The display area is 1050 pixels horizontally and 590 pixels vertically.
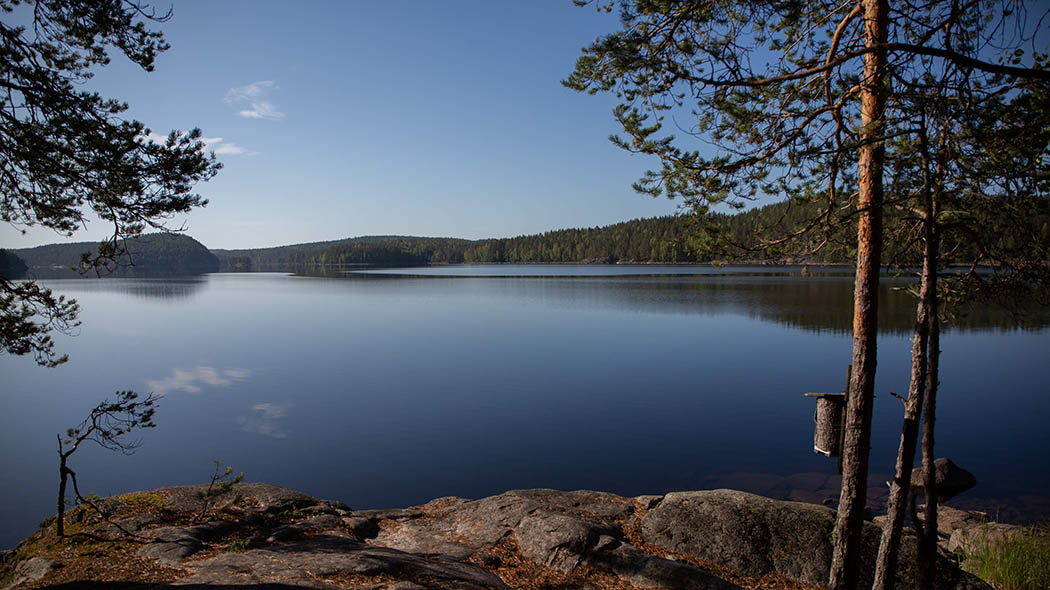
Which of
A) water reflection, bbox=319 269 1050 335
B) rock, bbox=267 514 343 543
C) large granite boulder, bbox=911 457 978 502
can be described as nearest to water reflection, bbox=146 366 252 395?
rock, bbox=267 514 343 543

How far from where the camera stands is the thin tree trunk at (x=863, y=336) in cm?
502

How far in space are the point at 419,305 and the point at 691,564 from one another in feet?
131

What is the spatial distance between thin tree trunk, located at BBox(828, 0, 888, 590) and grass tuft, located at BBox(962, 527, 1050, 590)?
126 inches

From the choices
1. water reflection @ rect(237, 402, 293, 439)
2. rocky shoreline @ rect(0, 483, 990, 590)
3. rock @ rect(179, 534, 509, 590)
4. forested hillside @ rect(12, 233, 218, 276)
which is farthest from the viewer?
forested hillside @ rect(12, 233, 218, 276)

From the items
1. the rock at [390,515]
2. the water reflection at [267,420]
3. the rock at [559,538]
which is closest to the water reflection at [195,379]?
the water reflection at [267,420]

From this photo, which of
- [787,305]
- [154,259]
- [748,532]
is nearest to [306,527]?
[748,532]

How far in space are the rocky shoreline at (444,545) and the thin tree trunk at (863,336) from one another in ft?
2.40

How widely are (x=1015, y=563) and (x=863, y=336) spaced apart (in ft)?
15.5

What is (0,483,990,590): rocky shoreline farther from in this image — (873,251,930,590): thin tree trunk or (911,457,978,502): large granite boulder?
(911,457,978,502): large granite boulder

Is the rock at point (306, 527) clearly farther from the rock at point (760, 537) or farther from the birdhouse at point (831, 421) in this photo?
the birdhouse at point (831, 421)

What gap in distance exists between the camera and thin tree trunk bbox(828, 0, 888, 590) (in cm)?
502

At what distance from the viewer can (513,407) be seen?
16.1 meters

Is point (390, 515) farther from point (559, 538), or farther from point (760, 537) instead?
point (760, 537)

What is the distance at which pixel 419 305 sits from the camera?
44.5m
